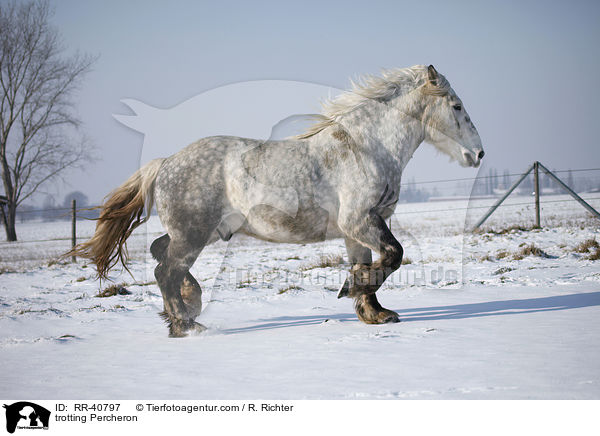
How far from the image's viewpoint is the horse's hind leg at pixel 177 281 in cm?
413

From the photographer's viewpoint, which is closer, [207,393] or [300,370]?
[207,393]

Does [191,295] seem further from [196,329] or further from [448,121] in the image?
[448,121]

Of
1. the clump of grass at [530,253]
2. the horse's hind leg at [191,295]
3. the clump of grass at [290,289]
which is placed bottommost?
the clump of grass at [290,289]

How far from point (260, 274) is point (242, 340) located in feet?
13.4

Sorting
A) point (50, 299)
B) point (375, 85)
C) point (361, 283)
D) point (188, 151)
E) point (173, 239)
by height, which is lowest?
point (50, 299)

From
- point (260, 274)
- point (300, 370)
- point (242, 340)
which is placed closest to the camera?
point (300, 370)

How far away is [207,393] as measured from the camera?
250 centimetres

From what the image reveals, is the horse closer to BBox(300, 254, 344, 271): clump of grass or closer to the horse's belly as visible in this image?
the horse's belly

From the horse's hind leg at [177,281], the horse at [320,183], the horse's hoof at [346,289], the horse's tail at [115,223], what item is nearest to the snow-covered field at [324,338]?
the horse's hind leg at [177,281]

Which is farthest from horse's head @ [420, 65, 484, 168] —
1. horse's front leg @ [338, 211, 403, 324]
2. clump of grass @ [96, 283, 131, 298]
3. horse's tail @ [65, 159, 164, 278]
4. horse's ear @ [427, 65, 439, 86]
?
clump of grass @ [96, 283, 131, 298]
